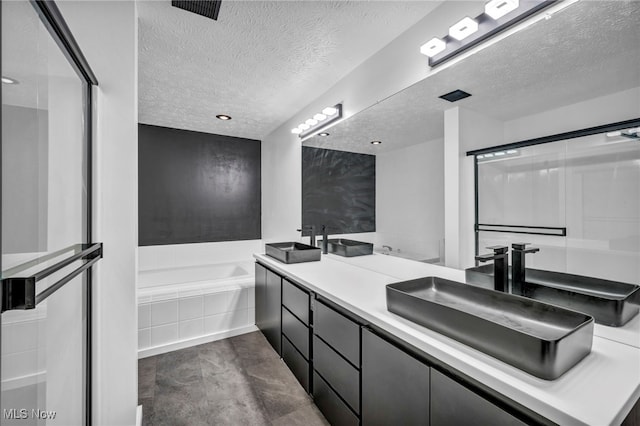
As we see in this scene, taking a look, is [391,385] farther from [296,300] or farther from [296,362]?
[296,362]

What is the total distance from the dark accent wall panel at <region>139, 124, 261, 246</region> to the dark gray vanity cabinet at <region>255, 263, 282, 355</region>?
1271 mm

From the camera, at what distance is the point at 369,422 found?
134 cm

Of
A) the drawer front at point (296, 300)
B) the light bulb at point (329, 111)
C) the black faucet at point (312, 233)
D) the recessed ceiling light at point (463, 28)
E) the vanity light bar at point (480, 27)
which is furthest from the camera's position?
the black faucet at point (312, 233)

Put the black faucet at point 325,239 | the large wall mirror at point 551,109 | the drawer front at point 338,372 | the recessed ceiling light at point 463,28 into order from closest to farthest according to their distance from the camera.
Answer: the large wall mirror at point 551,109
the recessed ceiling light at point 463,28
the drawer front at point 338,372
the black faucet at point 325,239

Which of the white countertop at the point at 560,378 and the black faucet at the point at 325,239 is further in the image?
the black faucet at the point at 325,239

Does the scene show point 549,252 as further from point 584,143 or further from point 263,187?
point 263,187

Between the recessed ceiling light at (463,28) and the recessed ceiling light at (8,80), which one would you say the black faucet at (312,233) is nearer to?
the recessed ceiling light at (463,28)

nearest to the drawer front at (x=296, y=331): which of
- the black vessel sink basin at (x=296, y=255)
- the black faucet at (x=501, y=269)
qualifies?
the black vessel sink basin at (x=296, y=255)

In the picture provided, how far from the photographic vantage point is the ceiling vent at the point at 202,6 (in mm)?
1469

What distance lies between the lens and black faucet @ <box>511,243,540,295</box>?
1210 mm

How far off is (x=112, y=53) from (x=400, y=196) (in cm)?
177

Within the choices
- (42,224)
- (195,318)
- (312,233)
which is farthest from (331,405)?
(195,318)

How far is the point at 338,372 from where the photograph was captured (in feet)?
5.26

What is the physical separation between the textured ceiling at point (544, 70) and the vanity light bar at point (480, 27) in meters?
0.06
